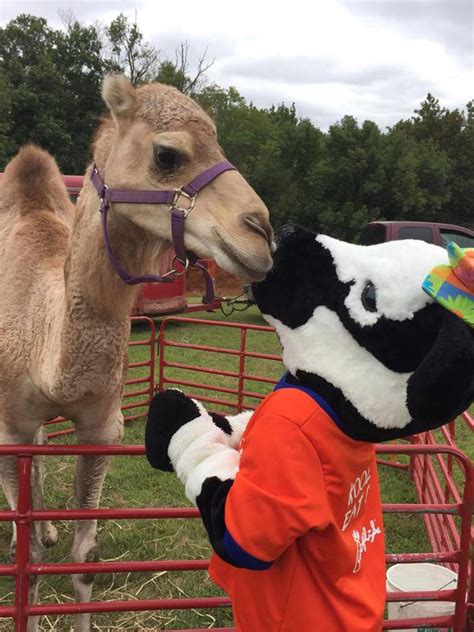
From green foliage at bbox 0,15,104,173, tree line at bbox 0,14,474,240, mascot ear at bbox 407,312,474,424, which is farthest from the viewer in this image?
green foliage at bbox 0,15,104,173

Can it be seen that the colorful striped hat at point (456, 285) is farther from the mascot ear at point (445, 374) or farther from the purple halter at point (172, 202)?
the purple halter at point (172, 202)

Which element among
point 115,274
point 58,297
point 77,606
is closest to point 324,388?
point 115,274

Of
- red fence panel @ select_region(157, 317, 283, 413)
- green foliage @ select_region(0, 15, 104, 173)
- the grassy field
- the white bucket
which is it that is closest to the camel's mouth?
the white bucket

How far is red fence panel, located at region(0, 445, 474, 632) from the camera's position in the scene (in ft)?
7.43

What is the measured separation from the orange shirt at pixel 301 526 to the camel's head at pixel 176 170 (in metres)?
0.61

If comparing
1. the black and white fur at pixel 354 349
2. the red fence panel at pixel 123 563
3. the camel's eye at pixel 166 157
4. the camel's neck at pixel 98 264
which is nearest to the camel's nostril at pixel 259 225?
the black and white fur at pixel 354 349

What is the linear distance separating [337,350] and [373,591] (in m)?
0.74

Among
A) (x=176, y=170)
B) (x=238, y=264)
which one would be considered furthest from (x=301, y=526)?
(x=176, y=170)

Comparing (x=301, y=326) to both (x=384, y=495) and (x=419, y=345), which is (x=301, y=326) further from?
(x=384, y=495)

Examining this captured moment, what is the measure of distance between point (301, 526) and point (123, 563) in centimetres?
135

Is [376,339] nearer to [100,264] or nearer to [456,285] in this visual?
[456,285]

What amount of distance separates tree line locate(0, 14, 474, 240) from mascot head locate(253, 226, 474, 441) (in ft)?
52.4

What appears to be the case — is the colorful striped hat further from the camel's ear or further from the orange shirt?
the camel's ear

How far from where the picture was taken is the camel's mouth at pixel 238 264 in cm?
176
